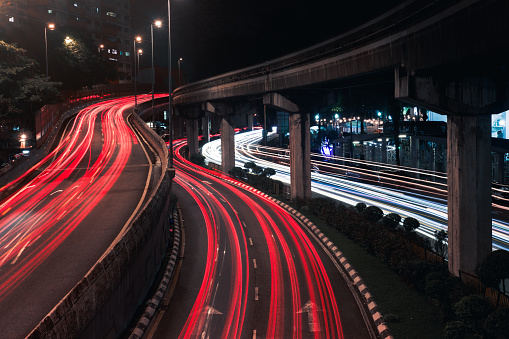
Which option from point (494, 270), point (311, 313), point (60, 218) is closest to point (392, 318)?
point (311, 313)

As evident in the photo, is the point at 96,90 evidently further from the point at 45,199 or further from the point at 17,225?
the point at 17,225

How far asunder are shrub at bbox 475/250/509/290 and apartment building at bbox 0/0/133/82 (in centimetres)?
13970

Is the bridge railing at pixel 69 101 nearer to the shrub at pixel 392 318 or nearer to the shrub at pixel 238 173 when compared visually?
the shrub at pixel 238 173

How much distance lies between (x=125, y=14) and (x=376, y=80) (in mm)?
179300

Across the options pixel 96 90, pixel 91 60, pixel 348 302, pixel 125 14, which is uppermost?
pixel 125 14

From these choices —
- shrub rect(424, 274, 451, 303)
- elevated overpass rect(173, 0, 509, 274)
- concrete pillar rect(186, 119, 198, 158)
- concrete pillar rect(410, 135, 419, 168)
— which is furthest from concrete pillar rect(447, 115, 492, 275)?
concrete pillar rect(186, 119, 198, 158)

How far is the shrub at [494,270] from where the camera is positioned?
763 inches

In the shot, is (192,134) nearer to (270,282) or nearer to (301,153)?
(301,153)

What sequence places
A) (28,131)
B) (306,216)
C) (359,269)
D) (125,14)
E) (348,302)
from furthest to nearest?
(125,14) < (28,131) < (306,216) < (359,269) < (348,302)

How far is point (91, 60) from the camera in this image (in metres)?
109

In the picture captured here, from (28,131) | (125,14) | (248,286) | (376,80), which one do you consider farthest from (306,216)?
(125,14)

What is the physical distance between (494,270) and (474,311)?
2751 millimetres

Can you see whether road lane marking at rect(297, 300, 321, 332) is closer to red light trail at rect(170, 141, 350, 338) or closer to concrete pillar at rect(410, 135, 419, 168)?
red light trail at rect(170, 141, 350, 338)

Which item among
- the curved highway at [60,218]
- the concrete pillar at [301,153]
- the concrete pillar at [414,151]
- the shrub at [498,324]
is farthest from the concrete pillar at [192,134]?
the shrub at [498,324]
